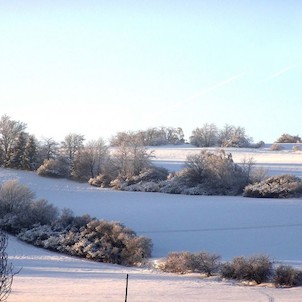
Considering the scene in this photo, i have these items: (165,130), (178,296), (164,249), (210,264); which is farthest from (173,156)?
(178,296)

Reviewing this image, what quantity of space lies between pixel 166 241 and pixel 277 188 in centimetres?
1525

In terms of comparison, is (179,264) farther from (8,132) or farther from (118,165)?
(8,132)

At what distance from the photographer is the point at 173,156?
74.8 meters

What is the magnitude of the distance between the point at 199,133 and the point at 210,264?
67.5 meters

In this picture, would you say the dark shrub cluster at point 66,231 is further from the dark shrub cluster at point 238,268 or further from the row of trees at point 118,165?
the row of trees at point 118,165

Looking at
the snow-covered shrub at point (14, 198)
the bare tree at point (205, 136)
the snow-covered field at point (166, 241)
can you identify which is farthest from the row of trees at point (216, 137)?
the snow-covered shrub at point (14, 198)

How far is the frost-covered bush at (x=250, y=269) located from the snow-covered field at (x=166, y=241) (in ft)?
4.42

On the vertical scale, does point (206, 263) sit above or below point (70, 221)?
below

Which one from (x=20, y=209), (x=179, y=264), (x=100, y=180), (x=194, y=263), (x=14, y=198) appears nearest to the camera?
(x=194, y=263)

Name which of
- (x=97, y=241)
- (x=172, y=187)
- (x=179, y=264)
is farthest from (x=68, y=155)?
(x=179, y=264)

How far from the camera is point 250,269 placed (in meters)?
26.5

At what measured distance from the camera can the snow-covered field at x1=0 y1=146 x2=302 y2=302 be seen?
69.6 feet

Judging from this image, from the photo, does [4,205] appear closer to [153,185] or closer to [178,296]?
[153,185]

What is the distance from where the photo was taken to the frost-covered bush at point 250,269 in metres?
26.4
